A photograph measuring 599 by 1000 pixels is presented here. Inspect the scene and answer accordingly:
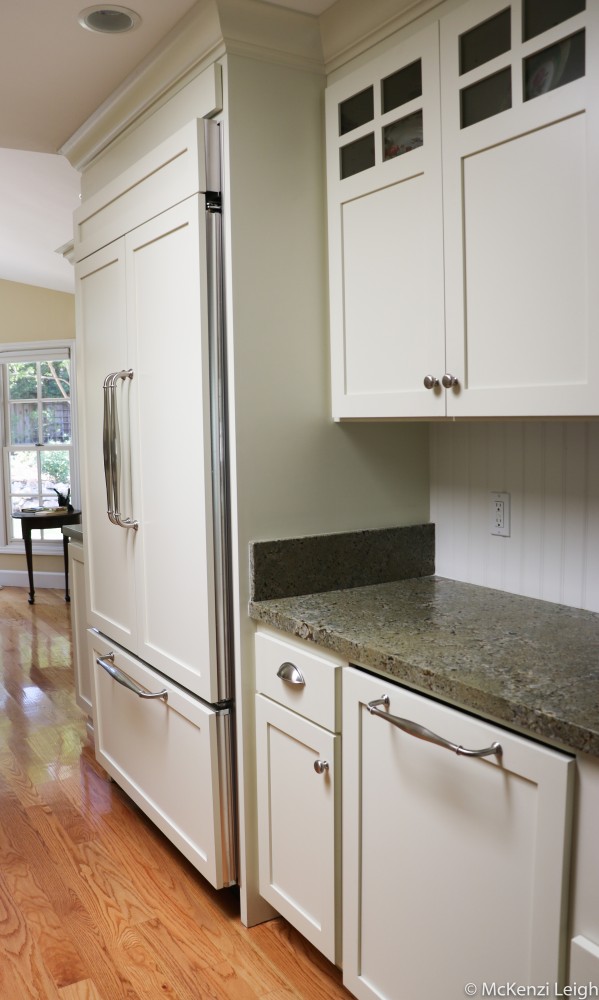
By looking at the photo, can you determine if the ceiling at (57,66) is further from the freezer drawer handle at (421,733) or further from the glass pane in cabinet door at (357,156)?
the freezer drawer handle at (421,733)

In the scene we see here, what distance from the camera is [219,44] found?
1876 mm

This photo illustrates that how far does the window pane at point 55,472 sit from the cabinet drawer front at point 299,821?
5.05 meters

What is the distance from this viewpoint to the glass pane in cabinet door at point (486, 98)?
153 cm

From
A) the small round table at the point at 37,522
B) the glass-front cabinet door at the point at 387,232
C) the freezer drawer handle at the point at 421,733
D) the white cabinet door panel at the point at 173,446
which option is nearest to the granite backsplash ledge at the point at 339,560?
the white cabinet door panel at the point at 173,446

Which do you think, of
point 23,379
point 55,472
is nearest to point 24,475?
point 55,472

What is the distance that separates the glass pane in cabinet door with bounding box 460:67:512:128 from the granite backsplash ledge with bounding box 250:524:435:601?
1.02 meters

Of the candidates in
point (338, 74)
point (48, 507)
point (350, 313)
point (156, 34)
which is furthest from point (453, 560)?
point (48, 507)

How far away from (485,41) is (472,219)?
1.08 feet

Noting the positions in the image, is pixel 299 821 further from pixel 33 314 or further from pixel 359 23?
pixel 33 314

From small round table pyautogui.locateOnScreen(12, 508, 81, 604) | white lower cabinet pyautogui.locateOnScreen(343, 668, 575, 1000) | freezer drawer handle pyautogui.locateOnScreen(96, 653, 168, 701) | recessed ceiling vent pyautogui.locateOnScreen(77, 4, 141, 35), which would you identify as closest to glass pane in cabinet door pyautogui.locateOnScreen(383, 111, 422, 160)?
recessed ceiling vent pyautogui.locateOnScreen(77, 4, 141, 35)

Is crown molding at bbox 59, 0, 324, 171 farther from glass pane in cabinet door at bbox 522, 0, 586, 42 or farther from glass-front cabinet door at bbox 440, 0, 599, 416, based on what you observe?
glass pane in cabinet door at bbox 522, 0, 586, 42

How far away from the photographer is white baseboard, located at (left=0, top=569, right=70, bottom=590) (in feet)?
21.8

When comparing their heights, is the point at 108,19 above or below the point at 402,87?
above

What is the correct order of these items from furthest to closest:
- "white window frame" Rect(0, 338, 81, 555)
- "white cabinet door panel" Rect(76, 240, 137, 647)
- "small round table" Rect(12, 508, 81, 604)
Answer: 1. "white window frame" Rect(0, 338, 81, 555)
2. "small round table" Rect(12, 508, 81, 604)
3. "white cabinet door panel" Rect(76, 240, 137, 647)
